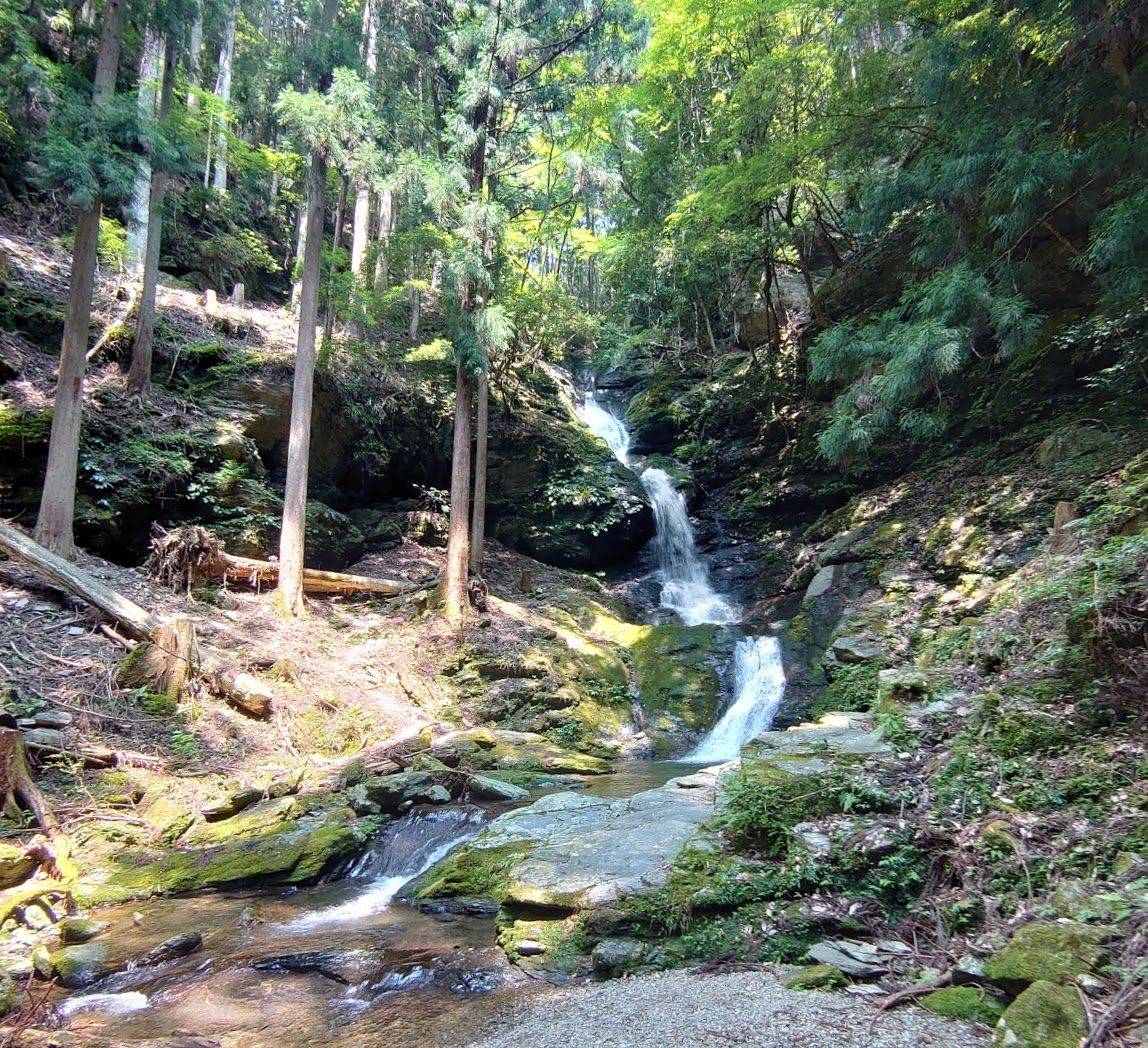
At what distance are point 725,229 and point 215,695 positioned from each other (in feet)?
51.4

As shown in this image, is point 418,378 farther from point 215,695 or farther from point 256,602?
point 215,695

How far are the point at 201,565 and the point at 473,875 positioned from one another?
7784mm

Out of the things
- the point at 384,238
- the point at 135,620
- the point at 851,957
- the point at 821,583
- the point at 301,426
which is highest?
the point at 384,238

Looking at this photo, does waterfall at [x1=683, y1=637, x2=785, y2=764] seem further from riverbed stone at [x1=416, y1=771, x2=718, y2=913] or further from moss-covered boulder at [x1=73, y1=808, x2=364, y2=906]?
moss-covered boulder at [x1=73, y1=808, x2=364, y2=906]

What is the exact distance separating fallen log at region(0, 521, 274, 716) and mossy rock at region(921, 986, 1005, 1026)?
8126 millimetres

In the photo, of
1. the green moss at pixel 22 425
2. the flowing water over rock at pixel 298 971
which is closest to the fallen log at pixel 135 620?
the green moss at pixel 22 425

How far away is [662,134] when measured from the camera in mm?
20531

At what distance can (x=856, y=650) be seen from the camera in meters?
10.7

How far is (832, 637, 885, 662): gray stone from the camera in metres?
10.4

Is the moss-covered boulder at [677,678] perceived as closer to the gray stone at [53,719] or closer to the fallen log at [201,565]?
the fallen log at [201,565]

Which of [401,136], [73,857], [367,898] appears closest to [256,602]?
[73,857]

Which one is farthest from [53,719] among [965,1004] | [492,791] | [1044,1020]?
[1044,1020]

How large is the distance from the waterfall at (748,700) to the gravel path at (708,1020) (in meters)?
7.84

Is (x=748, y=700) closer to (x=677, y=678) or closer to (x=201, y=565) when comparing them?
(x=677, y=678)
